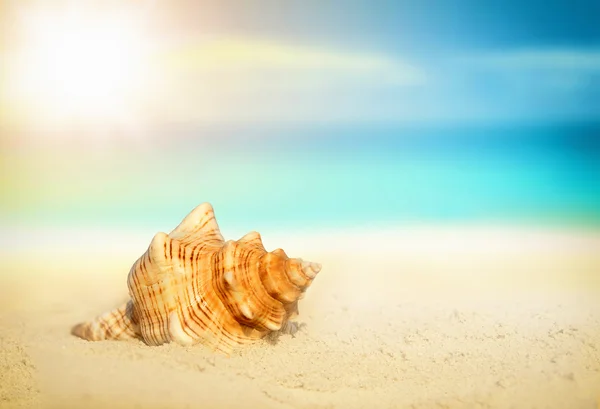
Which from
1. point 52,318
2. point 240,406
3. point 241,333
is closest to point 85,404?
point 240,406

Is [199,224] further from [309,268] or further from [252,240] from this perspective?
[309,268]

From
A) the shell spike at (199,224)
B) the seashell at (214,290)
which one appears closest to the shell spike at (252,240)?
the seashell at (214,290)

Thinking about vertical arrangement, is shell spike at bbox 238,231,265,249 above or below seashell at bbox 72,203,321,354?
above

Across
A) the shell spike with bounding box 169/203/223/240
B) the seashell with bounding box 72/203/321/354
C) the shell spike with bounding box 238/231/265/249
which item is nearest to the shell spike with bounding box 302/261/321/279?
the seashell with bounding box 72/203/321/354

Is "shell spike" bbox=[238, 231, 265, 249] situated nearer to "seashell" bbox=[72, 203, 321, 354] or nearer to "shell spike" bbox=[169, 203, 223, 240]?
"seashell" bbox=[72, 203, 321, 354]

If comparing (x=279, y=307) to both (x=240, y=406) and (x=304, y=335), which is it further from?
(x=240, y=406)

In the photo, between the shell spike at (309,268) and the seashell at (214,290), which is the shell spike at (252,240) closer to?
the seashell at (214,290)

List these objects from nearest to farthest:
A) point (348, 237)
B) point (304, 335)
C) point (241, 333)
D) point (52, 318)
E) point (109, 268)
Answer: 1. point (241, 333)
2. point (304, 335)
3. point (52, 318)
4. point (109, 268)
5. point (348, 237)
